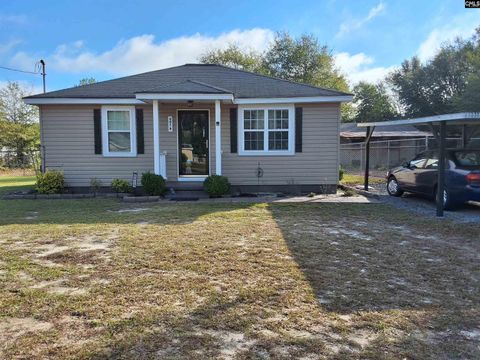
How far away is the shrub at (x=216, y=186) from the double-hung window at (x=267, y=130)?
53.1 inches

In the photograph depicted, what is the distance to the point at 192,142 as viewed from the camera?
453 inches

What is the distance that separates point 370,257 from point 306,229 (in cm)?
169

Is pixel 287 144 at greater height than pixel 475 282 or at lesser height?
greater

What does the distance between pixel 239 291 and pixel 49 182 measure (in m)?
8.84

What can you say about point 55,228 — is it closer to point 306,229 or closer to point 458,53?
point 306,229

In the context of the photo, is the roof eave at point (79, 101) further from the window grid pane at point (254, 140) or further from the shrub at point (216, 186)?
the window grid pane at point (254, 140)

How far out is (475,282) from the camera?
12.9 ft

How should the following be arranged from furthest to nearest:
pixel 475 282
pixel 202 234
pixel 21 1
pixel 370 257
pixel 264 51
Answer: pixel 264 51 < pixel 21 1 < pixel 202 234 < pixel 370 257 < pixel 475 282

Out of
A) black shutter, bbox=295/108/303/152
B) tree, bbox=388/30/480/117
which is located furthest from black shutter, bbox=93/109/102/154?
tree, bbox=388/30/480/117

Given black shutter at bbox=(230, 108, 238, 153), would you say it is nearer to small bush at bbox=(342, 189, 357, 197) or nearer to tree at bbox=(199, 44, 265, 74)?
small bush at bbox=(342, 189, 357, 197)

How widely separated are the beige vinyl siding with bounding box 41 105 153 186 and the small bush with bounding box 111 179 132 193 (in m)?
0.47

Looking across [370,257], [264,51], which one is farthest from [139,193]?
[264,51]

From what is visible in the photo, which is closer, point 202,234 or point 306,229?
point 202,234

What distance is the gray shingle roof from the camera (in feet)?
34.4
